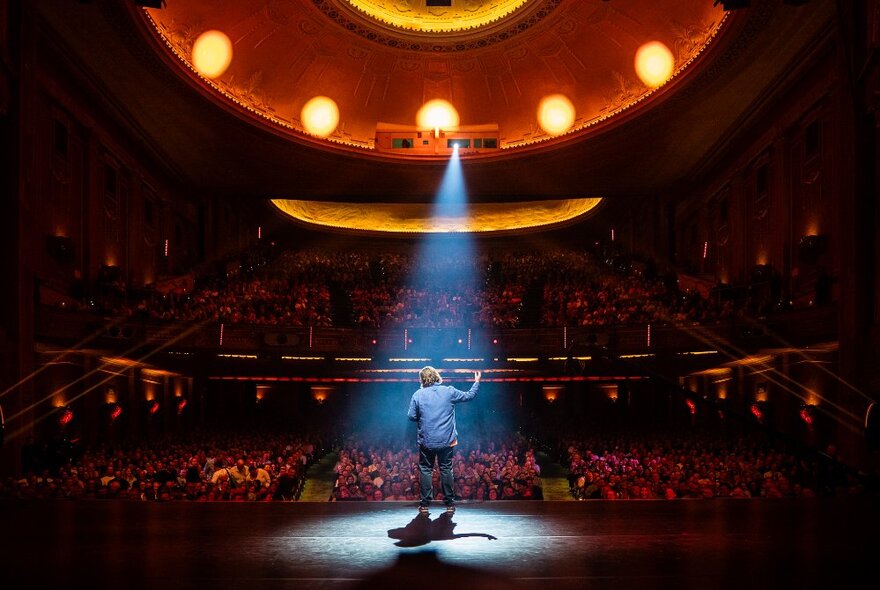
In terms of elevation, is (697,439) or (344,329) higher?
(344,329)

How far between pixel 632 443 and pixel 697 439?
1.62m

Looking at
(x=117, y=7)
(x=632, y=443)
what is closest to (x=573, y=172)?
(x=632, y=443)

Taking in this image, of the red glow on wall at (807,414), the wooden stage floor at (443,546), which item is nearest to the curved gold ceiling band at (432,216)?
the red glow on wall at (807,414)

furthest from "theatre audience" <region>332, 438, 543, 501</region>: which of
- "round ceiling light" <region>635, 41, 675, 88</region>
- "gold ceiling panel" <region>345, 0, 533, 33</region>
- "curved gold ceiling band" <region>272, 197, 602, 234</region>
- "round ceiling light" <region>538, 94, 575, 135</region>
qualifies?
"curved gold ceiling band" <region>272, 197, 602, 234</region>

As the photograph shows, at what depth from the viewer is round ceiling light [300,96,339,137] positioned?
28.0 metres

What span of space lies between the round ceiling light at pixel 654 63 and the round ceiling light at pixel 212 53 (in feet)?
45.0

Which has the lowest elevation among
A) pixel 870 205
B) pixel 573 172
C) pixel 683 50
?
pixel 870 205

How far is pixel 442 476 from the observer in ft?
24.8

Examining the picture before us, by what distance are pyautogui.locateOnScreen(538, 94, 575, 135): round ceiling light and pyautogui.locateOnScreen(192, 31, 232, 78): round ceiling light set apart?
1154 cm

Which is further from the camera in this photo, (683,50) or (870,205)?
(683,50)

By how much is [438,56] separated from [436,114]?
238 centimetres

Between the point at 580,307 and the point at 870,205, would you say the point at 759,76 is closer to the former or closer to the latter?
the point at 870,205

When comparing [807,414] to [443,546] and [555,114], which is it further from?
[443,546]

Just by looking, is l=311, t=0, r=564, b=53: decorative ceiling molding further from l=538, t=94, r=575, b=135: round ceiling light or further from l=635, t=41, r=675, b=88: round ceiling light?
l=635, t=41, r=675, b=88: round ceiling light
